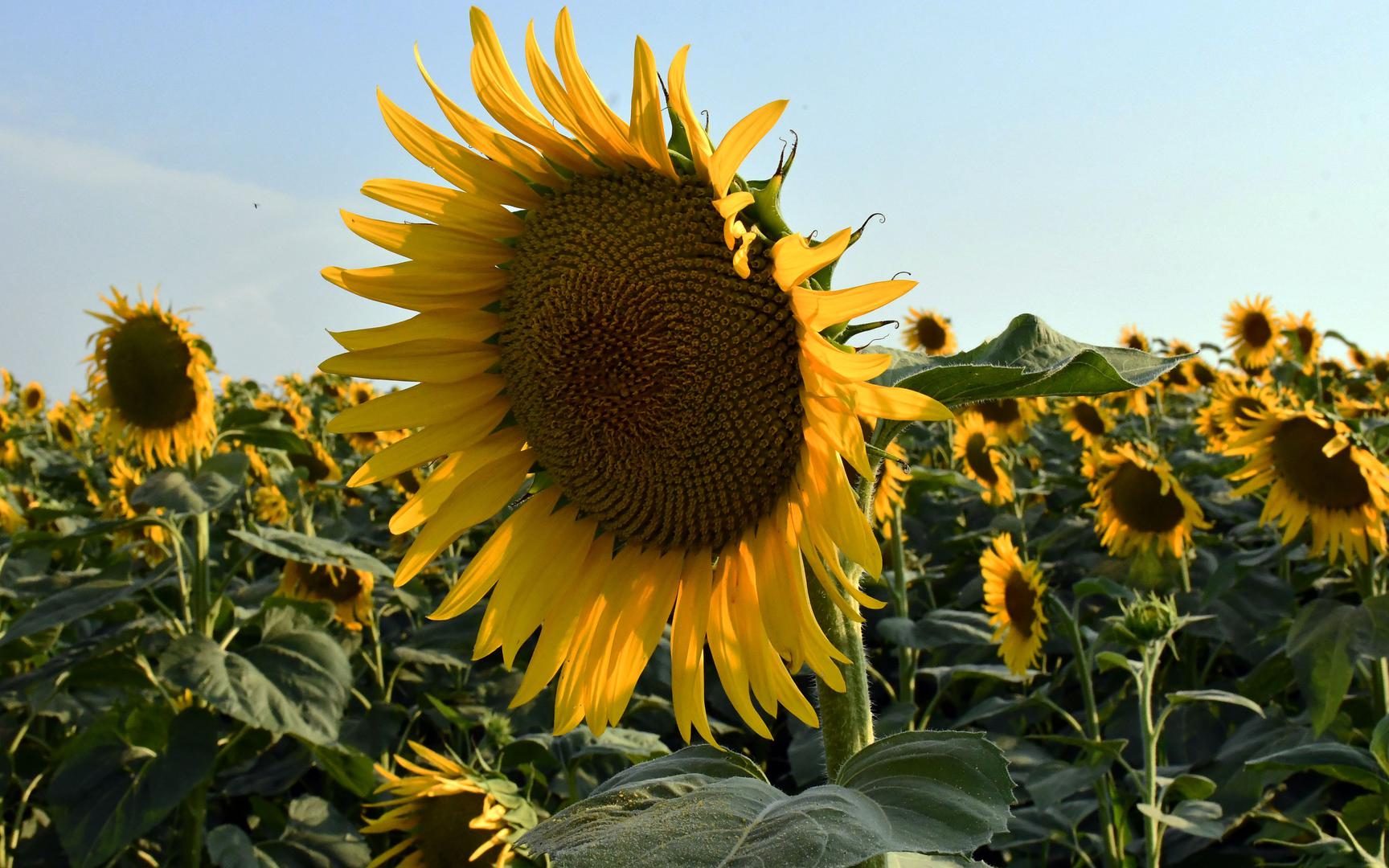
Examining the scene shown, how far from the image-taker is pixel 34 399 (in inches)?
561

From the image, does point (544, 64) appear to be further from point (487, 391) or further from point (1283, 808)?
point (1283, 808)

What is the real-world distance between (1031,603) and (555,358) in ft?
10.2

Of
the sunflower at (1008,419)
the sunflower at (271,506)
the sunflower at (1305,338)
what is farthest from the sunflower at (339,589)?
the sunflower at (1305,338)

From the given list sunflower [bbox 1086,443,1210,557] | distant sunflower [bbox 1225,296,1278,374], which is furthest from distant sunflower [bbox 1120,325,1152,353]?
sunflower [bbox 1086,443,1210,557]

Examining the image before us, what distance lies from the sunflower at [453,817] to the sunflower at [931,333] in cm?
704

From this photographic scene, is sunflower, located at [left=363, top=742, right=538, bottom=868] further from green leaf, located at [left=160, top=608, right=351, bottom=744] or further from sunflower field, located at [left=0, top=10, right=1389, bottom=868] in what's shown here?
green leaf, located at [left=160, top=608, right=351, bottom=744]

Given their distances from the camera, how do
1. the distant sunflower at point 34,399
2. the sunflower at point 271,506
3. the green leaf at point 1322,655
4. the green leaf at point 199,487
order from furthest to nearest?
the distant sunflower at point 34,399 < the sunflower at point 271,506 < the green leaf at point 199,487 < the green leaf at point 1322,655

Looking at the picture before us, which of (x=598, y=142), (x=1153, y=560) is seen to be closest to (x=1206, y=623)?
(x=1153, y=560)

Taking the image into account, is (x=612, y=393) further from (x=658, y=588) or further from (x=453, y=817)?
(x=453, y=817)

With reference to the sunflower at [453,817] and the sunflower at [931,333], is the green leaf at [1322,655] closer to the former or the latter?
the sunflower at [453,817]

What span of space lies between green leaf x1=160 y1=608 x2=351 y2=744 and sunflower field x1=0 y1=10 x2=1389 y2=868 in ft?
0.05

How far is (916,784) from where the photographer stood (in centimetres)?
119

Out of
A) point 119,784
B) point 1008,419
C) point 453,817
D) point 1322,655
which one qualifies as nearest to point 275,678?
point 119,784

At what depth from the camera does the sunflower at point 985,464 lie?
19.9 ft
